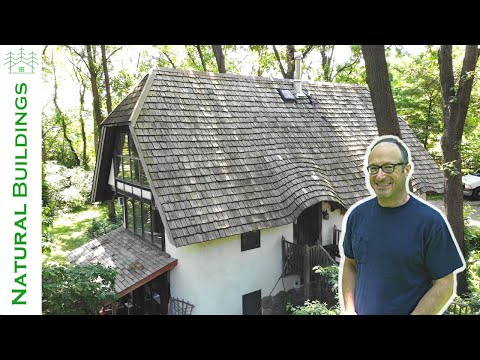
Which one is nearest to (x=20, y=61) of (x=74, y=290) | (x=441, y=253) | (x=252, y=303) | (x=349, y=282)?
(x=74, y=290)

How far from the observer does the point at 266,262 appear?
26.9ft

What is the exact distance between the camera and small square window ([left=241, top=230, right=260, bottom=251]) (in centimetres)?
791

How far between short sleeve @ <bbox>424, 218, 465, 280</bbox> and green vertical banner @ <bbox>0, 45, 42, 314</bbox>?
3752 millimetres

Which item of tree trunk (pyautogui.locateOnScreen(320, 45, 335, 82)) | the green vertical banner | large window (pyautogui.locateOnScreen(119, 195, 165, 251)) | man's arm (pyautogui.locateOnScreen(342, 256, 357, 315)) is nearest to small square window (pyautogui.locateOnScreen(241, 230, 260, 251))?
large window (pyautogui.locateOnScreen(119, 195, 165, 251))

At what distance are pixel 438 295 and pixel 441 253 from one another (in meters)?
0.25

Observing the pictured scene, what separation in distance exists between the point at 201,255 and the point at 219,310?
116 cm

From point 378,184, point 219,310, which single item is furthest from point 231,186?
point 378,184

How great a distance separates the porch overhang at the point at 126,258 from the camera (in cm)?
736

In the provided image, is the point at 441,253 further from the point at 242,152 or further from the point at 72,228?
the point at 72,228

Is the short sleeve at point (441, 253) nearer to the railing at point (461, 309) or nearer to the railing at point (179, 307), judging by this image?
the railing at point (461, 309)

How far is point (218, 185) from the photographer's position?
7766 millimetres

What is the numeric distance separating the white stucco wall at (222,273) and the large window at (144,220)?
1.95 ft

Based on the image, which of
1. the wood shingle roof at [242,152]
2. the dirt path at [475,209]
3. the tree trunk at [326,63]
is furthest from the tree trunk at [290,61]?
the dirt path at [475,209]

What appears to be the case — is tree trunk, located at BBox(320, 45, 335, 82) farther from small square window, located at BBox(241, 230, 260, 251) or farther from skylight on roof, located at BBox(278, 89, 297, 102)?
small square window, located at BBox(241, 230, 260, 251)
